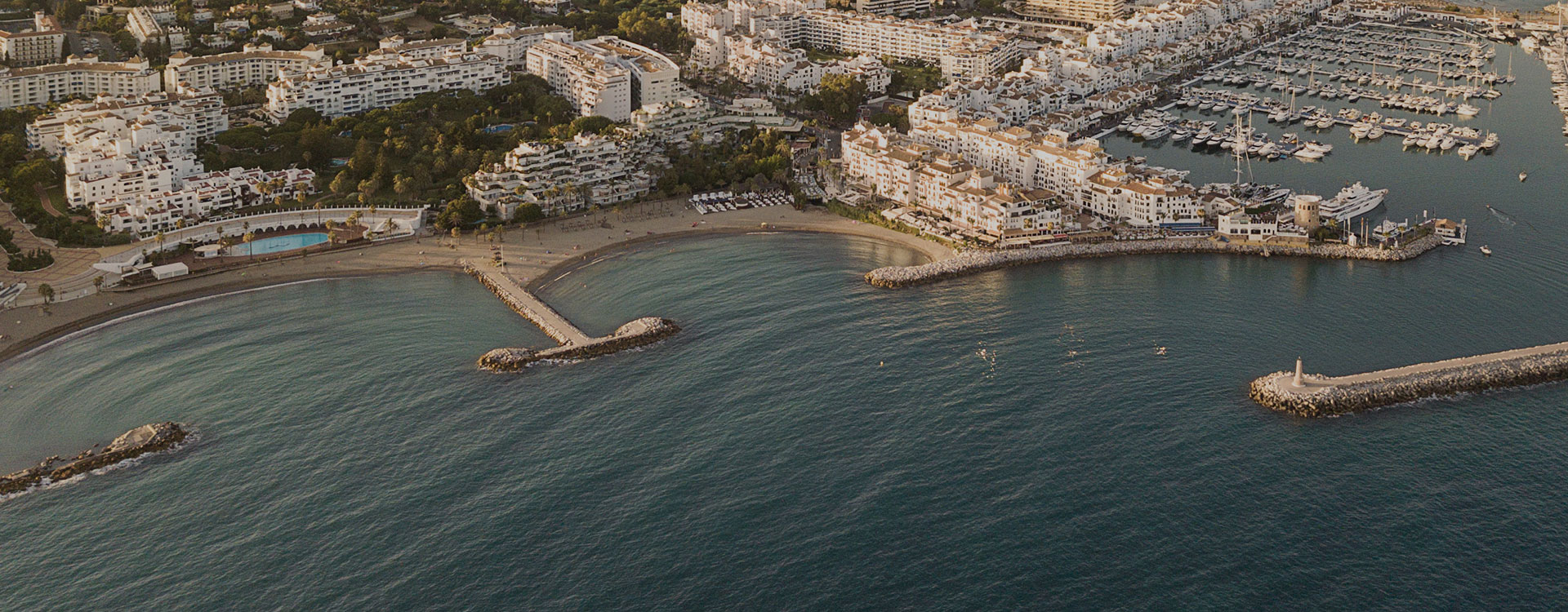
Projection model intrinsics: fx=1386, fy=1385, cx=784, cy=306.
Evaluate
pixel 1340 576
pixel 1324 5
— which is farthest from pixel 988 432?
pixel 1324 5

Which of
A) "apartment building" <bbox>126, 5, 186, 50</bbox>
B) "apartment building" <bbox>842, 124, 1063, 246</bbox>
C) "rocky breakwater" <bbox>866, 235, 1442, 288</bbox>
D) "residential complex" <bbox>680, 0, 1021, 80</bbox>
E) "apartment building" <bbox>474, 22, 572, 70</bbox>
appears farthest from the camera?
"residential complex" <bbox>680, 0, 1021, 80</bbox>

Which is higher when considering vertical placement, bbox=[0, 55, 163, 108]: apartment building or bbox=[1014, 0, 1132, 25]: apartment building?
bbox=[1014, 0, 1132, 25]: apartment building

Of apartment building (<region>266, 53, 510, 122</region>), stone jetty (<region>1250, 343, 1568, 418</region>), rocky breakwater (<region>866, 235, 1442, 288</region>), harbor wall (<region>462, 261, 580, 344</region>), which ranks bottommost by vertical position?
stone jetty (<region>1250, 343, 1568, 418</region>)

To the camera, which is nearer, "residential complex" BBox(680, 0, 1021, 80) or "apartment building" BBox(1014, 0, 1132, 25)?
"residential complex" BBox(680, 0, 1021, 80)

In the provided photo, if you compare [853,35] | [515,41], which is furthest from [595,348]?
[853,35]

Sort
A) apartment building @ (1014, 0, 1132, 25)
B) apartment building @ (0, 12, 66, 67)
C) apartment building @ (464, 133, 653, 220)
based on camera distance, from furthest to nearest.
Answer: apartment building @ (1014, 0, 1132, 25)
apartment building @ (0, 12, 66, 67)
apartment building @ (464, 133, 653, 220)

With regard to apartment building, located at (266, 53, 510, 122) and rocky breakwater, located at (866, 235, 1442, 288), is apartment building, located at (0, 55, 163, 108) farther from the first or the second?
rocky breakwater, located at (866, 235, 1442, 288)

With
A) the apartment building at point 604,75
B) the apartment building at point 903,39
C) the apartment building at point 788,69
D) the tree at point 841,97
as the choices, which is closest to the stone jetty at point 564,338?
the apartment building at point 604,75

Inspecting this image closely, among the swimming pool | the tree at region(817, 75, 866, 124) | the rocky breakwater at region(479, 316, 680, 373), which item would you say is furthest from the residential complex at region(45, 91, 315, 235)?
the tree at region(817, 75, 866, 124)
